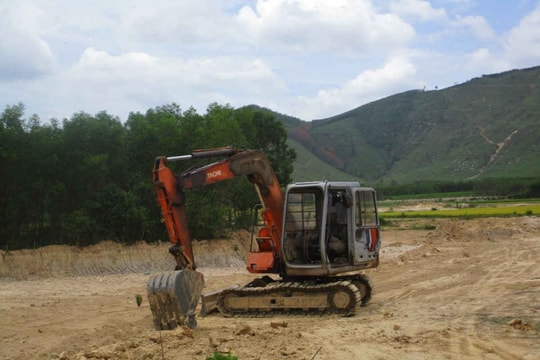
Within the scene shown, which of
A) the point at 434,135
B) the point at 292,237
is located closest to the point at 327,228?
the point at 292,237

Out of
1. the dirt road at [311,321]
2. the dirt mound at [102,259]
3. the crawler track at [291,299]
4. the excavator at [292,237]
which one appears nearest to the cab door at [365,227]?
the excavator at [292,237]

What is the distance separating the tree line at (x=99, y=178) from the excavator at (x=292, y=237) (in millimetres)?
12342

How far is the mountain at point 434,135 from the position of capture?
97969 mm

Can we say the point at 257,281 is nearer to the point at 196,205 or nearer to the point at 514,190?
the point at 196,205

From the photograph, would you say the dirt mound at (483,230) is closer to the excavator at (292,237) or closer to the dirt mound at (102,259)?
the dirt mound at (102,259)

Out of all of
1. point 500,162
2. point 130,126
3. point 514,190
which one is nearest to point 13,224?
point 130,126

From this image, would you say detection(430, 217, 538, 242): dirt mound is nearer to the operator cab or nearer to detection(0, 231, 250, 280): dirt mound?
detection(0, 231, 250, 280): dirt mound

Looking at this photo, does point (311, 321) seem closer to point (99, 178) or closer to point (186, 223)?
point (186, 223)

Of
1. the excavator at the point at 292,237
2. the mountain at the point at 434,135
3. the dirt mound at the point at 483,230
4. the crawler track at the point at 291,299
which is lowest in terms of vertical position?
the dirt mound at the point at 483,230

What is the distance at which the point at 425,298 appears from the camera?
1435 cm

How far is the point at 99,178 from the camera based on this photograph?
25.5 meters

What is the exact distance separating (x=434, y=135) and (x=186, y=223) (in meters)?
115

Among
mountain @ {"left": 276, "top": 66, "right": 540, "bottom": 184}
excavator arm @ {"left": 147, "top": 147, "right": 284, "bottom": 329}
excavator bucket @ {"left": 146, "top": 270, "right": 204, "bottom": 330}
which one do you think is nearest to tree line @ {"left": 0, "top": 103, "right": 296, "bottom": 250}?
excavator arm @ {"left": 147, "top": 147, "right": 284, "bottom": 329}

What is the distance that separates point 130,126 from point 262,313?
16.4 m
